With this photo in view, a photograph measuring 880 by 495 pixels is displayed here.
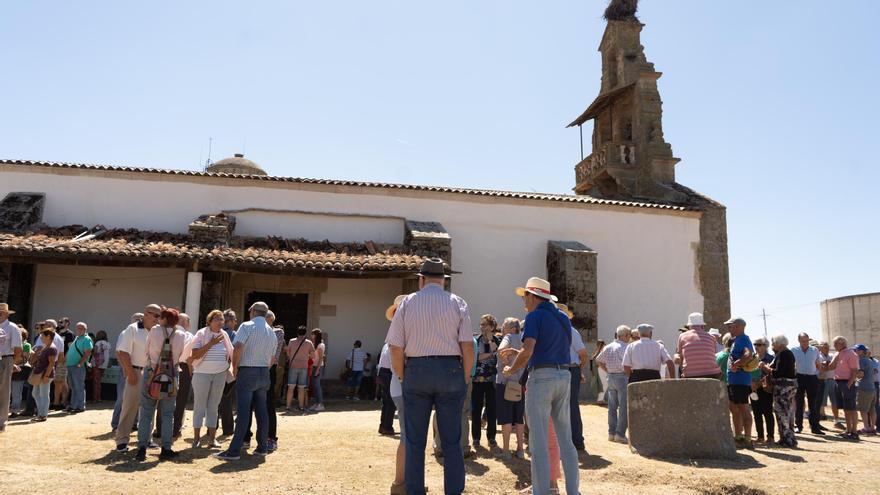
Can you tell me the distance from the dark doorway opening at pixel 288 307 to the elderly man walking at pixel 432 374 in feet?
35.7

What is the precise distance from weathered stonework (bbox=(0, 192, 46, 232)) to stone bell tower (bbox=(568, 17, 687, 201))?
17.1m

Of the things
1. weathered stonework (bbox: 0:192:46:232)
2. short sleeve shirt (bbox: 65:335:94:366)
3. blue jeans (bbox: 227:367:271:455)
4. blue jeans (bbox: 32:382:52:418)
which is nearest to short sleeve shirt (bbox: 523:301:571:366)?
blue jeans (bbox: 227:367:271:455)

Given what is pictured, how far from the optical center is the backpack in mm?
6238

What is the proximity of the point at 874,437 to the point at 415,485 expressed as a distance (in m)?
9.23

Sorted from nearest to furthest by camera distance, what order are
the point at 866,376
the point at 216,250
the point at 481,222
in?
the point at 866,376
the point at 216,250
the point at 481,222

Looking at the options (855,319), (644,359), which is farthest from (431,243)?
(855,319)

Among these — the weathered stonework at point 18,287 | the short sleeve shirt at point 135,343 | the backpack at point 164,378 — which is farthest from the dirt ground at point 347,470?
the weathered stonework at point 18,287

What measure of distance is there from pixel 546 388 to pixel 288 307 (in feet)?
36.4

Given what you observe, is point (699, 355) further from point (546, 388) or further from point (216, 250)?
point (216, 250)

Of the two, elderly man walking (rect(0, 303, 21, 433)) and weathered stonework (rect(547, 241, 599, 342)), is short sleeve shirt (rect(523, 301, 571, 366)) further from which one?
weathered stonework (rect(547, 241, 599, 342))

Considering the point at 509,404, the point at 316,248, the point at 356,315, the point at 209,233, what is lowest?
the point at 509,404

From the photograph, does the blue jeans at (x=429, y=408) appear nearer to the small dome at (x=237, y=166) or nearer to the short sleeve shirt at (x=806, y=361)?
the short sleeve shirt at (x=806, y=361)

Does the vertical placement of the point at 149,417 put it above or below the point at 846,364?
below

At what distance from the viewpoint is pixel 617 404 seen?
8555mm
